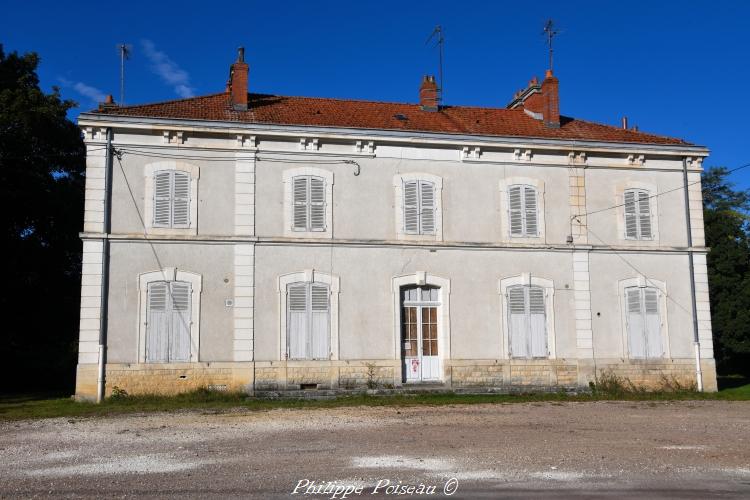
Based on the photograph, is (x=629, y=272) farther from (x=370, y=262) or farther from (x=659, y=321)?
(x=370, y=262)

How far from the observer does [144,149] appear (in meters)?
14.8

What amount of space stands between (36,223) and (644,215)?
1622 cm

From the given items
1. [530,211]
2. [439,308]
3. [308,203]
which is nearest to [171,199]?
[308,203]

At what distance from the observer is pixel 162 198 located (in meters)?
14.7

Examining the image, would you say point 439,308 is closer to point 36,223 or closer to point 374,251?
point 374,251

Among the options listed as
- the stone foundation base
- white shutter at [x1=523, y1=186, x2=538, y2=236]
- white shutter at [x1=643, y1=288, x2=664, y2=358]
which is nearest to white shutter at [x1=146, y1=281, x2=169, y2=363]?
the stone foundation base

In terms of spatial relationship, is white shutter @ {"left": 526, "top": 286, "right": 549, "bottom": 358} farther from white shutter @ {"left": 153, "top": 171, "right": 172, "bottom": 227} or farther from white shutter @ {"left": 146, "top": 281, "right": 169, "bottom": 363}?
white shutter @ {"left": 153, "top": 171, "right": 172, "bottom": 227}

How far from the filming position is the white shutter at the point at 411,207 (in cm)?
1575

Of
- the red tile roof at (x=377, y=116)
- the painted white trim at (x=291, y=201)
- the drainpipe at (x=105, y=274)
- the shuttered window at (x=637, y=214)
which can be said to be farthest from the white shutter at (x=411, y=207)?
the drainpipe at (x=105, y=274)

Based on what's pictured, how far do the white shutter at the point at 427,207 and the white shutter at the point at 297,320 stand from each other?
306 centimetres

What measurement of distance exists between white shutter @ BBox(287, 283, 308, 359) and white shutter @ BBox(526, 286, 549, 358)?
515 centimetres

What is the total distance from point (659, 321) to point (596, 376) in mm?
2119

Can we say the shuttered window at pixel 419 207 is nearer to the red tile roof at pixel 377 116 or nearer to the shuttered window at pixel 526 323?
the red tile roof at pixel 377 116

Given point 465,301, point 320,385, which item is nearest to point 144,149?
point 320,385
